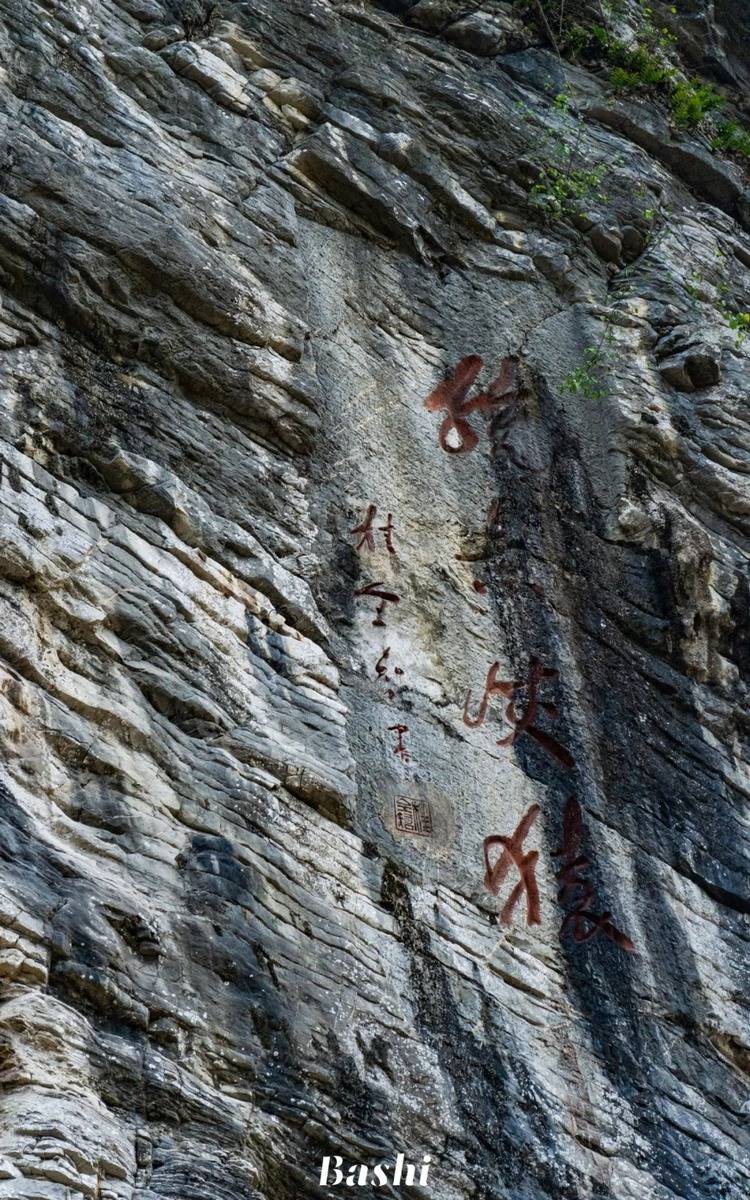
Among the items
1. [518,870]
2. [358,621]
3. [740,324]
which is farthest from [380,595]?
[740,324]

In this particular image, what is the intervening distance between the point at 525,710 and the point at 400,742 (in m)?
1.02

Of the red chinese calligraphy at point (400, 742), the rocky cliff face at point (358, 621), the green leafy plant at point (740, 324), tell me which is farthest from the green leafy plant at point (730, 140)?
the red chinese calligraphy at point (400, 742)

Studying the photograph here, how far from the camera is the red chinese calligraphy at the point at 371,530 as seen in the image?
916cm

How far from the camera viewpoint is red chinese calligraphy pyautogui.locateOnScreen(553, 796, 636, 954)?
8.29m

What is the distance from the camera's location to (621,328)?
37.4 feet

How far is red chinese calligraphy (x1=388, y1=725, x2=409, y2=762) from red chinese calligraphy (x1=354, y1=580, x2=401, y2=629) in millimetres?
731

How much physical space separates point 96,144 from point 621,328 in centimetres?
434

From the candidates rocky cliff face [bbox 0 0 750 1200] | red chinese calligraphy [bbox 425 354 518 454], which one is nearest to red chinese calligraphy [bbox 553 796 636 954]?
rocky cliff face [bbox 0 0 750 1200]

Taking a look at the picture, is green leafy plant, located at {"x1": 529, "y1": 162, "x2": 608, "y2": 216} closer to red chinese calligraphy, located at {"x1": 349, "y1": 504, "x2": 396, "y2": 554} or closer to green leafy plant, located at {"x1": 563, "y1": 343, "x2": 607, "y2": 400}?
green leafy plant, located at {"x1": 563, "y1": 343, "x2": 607, "y2": 400}

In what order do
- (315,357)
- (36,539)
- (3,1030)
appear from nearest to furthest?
(3,1030) < (36,539) < (315,357)

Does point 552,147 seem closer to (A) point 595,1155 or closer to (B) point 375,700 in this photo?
(B) point 375,700

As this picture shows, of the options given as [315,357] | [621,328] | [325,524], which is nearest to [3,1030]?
[325,524]

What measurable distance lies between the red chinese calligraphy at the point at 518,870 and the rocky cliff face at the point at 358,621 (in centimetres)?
4

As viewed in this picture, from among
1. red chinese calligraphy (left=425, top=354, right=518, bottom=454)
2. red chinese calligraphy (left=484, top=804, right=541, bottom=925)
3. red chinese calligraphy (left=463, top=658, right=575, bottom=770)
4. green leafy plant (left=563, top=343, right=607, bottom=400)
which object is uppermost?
green leafy plant (left=563, top=343, right=607, bottom=400)
